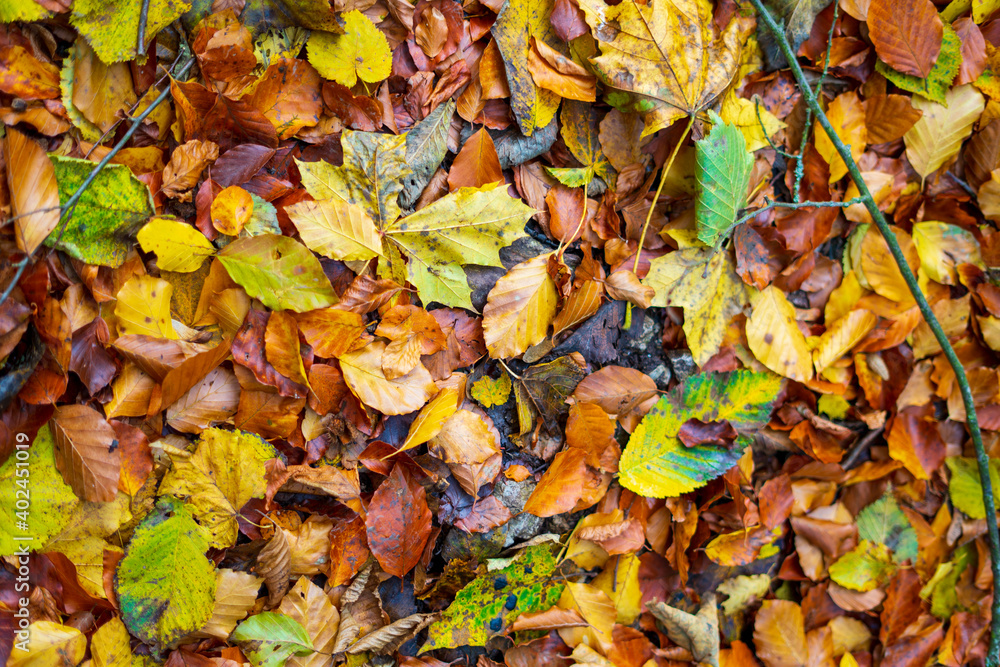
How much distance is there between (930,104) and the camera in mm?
1412

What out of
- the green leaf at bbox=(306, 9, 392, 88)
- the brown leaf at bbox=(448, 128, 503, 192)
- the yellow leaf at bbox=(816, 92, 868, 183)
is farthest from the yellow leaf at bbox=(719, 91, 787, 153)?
the green leaf at bbox=(306, 9, 392, 88)

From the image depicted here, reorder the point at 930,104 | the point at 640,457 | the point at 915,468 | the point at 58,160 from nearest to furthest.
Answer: the point at 58,160 < the point at 640,457 < the point at 930,104 < the point at 915,468

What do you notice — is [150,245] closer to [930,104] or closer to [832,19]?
[832,19]

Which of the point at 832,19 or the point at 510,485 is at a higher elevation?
the point at 832,19

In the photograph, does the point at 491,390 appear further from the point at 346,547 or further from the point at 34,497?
the point at 34,497

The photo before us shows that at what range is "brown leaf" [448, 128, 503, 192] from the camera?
1.14 m

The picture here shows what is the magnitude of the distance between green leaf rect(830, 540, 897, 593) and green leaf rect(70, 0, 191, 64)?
2.05 m

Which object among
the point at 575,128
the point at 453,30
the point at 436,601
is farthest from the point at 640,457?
the point at 453,30

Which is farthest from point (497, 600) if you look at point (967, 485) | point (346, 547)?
point (967, 485)

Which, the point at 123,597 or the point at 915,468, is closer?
the point at 123,597

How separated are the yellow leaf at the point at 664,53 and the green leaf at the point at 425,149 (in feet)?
1.10

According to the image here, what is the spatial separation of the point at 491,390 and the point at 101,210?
80cm

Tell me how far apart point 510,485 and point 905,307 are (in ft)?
3.75

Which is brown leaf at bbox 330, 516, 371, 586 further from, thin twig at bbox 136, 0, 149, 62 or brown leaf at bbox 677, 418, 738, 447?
thin twig at bbox 136, 0, 149, 62
